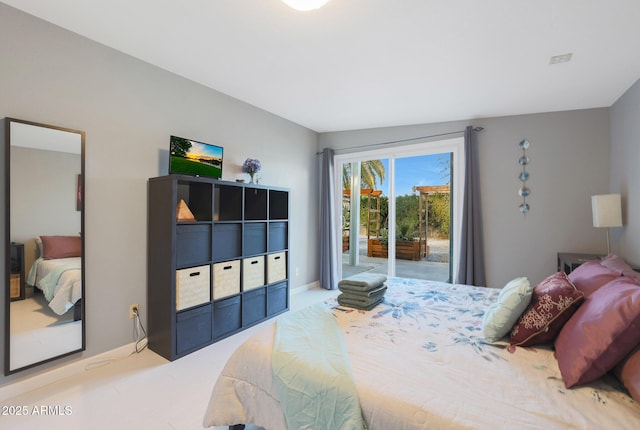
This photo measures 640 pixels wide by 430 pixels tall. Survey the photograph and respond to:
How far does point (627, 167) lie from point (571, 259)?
105 cm

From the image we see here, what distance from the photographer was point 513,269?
3.83 m

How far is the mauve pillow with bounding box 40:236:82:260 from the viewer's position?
2174 millimetres

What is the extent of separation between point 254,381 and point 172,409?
3.00 feet

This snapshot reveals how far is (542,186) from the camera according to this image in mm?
3656

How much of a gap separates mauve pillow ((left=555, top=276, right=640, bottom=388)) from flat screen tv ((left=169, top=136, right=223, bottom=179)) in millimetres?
3073

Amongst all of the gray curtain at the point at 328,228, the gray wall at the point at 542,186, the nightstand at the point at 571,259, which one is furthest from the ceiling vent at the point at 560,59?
the gray curtain at the point at 328,228

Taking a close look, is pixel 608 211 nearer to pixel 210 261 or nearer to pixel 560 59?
pixel 560 59

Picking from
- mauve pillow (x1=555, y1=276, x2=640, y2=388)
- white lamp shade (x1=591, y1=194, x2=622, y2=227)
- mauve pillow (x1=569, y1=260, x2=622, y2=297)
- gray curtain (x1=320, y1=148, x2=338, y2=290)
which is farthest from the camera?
gray curtain (x1=320, y1=148, x2=338, y2=290)

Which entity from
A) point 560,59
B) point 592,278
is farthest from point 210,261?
point 560,59

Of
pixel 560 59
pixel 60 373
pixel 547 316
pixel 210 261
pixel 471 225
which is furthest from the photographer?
pixel 471 225

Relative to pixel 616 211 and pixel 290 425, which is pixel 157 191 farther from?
pixel 616 211

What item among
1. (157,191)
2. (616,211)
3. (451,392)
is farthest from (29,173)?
(616,211)

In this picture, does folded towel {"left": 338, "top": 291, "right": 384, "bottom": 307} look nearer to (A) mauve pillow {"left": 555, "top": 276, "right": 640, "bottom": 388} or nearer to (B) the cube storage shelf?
(A) mauve pillow {"left": 555, "top": 276, "right": 640, "bottom": 388}

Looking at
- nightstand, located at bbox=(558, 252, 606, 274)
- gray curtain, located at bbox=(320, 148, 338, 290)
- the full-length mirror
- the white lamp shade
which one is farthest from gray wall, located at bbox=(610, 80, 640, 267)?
the full-length mirror
